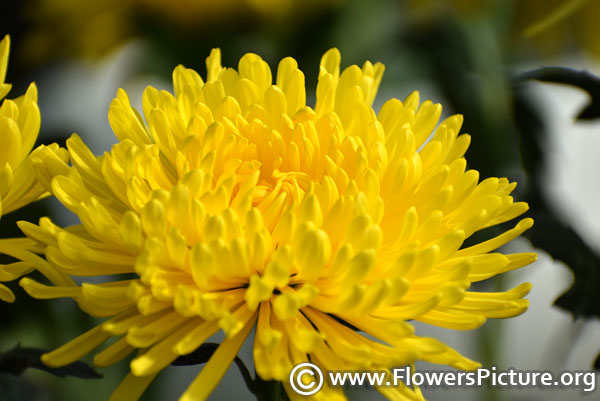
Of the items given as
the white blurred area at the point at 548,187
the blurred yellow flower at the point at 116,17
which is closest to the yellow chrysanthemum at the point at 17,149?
the white blurred area at the point at 548,187

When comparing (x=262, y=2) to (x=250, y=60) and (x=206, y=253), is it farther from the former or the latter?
(x=206, y=253)

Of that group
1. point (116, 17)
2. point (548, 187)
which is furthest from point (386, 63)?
point (116, 17)

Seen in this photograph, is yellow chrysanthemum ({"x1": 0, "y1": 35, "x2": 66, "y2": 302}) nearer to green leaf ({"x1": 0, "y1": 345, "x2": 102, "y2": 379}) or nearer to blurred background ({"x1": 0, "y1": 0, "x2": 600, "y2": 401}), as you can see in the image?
green leaf ({"x1": 0, "y1": 345, "x2": 102, "y2": 379})

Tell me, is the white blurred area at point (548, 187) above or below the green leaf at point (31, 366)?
above

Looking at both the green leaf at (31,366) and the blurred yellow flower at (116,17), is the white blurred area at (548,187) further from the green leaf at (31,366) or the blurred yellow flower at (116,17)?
the green leaf at (31,366)

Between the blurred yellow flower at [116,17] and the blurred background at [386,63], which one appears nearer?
the blurred background at [386,63]

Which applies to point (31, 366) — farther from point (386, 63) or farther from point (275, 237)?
point (386, 63)
